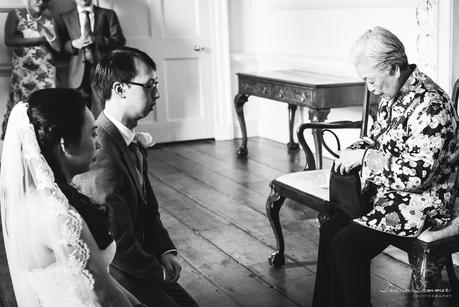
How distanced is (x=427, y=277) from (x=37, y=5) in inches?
178

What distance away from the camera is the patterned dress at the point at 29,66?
593 cm

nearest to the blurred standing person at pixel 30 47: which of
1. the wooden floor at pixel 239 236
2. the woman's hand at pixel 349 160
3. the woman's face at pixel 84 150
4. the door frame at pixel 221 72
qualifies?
the wooden floor at pixel 239 236

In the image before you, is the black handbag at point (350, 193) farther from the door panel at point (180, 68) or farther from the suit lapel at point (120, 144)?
the door panel at point (180, 68)

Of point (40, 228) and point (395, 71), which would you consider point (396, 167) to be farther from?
point (40, 228)

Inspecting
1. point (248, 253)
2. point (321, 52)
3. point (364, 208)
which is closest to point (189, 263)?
point (248, 253)

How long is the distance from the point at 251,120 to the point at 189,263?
3.90 metres

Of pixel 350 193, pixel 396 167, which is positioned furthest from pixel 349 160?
pixel 396 167

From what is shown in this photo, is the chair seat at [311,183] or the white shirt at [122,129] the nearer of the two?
the white shirt at [122,129]

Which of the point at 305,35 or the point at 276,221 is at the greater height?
the point at 305,35

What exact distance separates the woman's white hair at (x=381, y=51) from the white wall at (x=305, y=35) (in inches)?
48.3

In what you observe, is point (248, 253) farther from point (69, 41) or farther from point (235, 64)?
point (235, 64)

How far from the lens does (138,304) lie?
1.88m

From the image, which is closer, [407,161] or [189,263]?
[407,161]

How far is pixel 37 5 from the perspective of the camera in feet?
19.2
